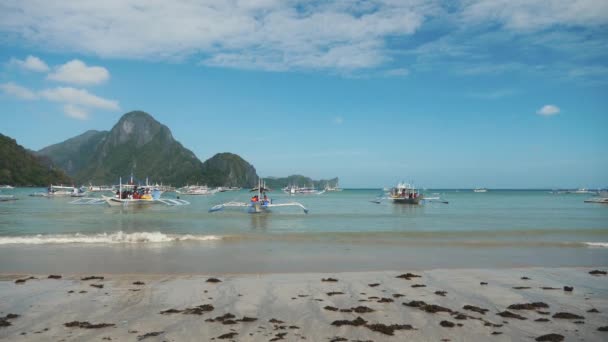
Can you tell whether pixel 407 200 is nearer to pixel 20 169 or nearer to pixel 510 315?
pixel 510 315

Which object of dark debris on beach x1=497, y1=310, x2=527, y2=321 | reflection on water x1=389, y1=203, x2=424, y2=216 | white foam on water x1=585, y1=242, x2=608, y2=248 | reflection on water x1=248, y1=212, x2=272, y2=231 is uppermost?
dark debris on beach x1=497, y1=310, x2=527, y2=321

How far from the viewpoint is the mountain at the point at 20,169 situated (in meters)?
149

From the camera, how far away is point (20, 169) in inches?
6053

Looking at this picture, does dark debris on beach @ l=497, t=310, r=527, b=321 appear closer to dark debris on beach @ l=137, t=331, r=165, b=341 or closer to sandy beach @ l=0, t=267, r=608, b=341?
sandy beach @ l=0, t=267, r=608, b=341

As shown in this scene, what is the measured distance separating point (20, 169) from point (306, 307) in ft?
581

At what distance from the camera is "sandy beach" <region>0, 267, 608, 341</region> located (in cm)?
654

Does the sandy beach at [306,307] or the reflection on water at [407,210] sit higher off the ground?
the sandy beach at [306,307]

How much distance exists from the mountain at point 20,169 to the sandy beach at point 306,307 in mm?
165801

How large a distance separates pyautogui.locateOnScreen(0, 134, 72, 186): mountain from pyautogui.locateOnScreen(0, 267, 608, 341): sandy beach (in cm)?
16580

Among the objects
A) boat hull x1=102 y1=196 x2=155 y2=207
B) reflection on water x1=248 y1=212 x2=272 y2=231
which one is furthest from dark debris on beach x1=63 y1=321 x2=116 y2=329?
boat hull x1=102 y1=196 x2=155 y2=207

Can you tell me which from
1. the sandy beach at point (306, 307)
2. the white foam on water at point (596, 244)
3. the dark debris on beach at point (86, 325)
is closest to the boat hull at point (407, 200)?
the white foam on water at point (596, 244)

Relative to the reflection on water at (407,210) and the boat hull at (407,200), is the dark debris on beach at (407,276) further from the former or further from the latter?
the boat hull at (407,200)

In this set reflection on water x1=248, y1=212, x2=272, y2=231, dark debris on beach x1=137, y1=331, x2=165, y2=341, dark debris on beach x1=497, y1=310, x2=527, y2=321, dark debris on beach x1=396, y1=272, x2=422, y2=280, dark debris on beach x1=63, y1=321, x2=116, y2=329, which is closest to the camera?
dark debris on beach x1=137, y1=331, x2=165, y2=341

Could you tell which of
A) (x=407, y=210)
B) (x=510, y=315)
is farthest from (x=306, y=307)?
(x=407, y=210)
